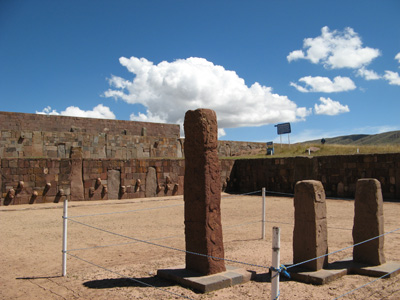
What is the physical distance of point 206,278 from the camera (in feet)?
16.1

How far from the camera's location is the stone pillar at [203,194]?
5066mm

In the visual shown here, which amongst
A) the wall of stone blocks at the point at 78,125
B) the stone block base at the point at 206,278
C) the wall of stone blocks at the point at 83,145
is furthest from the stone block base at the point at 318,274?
the wall of stone blocks at the point at 78,125

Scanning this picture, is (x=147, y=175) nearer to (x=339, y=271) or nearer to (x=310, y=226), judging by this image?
(x=310, y=226)

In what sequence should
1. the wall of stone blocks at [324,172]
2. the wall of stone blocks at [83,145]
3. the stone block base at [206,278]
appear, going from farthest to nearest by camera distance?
the wall of stone blocks at [83,145] → the wall of stone blocks at [324,172] → the stone block base at [206,278]

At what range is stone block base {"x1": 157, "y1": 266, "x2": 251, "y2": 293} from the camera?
15.5 feet

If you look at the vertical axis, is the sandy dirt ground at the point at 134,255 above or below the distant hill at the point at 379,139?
below

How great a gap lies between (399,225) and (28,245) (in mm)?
8454

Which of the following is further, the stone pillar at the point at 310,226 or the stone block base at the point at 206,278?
the stone pillar at the point at 310,226

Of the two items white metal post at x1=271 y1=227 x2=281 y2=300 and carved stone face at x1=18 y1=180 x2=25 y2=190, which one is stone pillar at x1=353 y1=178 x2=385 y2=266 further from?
carved stone face at x1=18 y1=180 x2=25 y2=190

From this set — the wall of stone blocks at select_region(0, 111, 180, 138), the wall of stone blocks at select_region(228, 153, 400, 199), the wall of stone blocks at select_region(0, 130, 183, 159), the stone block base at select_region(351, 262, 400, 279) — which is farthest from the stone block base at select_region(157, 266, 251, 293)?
the wall of stone blocks at select_region(0, 111, 180, 138)

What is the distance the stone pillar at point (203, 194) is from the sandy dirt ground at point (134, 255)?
1.61ft

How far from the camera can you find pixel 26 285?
507cm

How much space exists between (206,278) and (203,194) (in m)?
1.10

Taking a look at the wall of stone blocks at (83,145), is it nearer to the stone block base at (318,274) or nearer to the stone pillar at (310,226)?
the stone pillar at (310,226)
